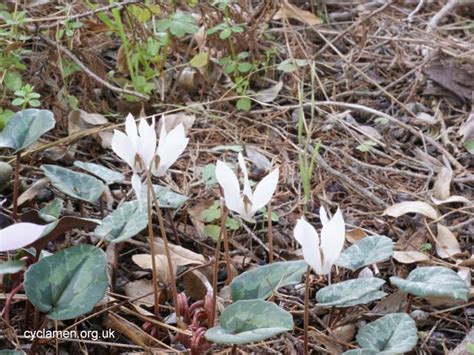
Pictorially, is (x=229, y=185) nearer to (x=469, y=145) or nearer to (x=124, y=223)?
(x=124, y=223)

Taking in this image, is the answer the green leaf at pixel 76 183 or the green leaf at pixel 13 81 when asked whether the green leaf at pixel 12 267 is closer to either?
the green leaf at pixel 76 183

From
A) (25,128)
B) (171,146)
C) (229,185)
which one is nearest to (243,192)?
(229,185)

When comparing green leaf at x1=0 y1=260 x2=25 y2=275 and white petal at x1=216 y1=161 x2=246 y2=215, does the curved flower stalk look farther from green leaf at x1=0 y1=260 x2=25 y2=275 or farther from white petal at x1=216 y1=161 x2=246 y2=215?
green leaf at x1=0 y1=260 x2=25 y2=275

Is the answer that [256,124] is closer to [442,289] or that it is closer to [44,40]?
[44,40]

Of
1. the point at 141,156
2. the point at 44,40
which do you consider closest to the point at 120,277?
the point at 141,156

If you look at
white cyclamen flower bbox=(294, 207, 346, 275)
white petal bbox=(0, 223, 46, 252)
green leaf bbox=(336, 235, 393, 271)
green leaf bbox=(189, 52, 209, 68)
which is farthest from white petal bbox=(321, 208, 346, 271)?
green leaf bbox=(189, 52, 209, 68)

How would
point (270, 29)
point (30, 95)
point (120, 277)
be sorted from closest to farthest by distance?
point (120, 277) → point (30, 95) → point (270, 29)
